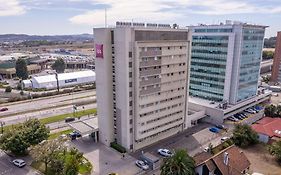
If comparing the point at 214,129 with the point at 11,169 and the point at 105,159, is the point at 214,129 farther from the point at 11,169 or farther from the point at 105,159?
the point at 11,169

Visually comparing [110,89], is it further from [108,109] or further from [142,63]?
[142,63]

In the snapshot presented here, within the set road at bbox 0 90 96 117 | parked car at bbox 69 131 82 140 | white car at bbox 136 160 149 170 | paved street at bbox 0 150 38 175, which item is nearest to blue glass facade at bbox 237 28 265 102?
white car at bbox 136 160 149 170

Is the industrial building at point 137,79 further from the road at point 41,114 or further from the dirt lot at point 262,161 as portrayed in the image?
the road at point 41,114

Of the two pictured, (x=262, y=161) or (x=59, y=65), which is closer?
(x=262, y=161)

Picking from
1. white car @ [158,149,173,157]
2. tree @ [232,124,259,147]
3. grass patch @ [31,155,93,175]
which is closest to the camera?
grass patch @ [31,155,93,175]

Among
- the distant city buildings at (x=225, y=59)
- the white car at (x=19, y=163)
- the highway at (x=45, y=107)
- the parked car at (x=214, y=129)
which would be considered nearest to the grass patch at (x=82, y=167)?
the white car at (x=19, y=163)

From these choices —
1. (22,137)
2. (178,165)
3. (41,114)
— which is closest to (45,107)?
(41,114)

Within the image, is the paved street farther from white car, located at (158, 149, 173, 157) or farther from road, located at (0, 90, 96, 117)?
road, located at (0, 90, 96, 117)
